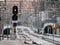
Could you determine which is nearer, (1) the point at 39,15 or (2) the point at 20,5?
(2) the point at 20,5

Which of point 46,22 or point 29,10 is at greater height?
point 29,10

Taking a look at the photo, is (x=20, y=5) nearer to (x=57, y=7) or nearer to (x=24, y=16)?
(x=24, y=16)

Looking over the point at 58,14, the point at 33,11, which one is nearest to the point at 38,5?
the point at 33,11

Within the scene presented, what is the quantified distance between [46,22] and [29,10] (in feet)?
7.27

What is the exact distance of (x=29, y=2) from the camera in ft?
45.9

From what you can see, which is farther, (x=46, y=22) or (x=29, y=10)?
(x=46, y=22)

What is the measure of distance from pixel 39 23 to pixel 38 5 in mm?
1417

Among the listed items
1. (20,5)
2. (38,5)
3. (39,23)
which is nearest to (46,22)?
(39,23)

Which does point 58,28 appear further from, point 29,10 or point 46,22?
point 29,10

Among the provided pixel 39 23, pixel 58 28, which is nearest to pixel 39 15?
pixel 39 23

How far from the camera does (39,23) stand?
597 inches

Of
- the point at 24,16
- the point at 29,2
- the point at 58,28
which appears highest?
the point at 29,2

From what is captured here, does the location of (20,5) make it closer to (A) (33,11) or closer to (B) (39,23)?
(A) (33,11)

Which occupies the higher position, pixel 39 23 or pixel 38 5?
pixel 38 5
